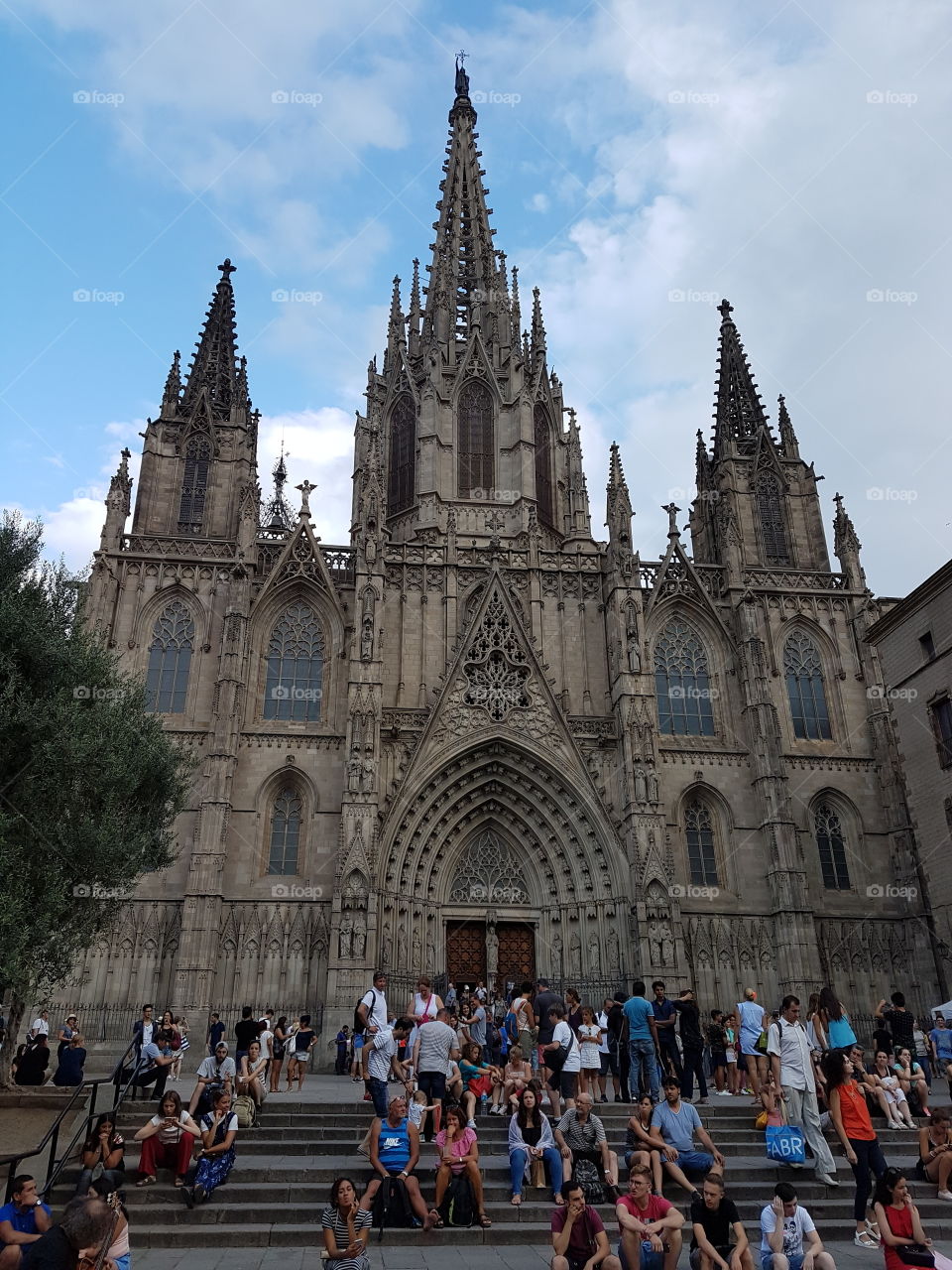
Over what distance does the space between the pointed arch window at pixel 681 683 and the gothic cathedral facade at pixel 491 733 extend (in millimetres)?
84

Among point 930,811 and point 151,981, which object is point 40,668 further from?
point 930,811

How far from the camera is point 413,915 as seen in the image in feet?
87.1

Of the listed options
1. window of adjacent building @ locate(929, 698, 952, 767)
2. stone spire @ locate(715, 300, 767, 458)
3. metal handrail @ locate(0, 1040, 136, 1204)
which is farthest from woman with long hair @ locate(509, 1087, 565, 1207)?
Result: stone spire @ locate(715, 300, 767, 458)

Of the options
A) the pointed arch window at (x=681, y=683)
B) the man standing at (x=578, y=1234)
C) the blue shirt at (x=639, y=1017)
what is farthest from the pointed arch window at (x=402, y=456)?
the man standing at (x=578, y=1234)

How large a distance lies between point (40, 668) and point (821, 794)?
933 inches

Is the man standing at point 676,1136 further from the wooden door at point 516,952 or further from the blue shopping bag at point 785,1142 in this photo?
the wooden door at point 516,952

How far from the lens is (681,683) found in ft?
104

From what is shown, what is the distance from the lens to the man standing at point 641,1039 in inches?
566

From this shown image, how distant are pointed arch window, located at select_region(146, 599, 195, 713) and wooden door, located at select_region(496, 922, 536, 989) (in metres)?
12.0

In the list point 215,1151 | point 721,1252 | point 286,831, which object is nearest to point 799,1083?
point 721,1252

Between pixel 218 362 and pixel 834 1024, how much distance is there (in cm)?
3330

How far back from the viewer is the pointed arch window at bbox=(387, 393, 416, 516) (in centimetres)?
3544

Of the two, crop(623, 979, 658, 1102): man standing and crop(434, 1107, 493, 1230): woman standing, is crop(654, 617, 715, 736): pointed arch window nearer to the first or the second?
crop(623, 979, 658, 1102): man standing

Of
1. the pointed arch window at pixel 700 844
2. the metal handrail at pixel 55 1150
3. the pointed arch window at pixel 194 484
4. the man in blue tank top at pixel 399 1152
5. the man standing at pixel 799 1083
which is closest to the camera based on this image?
the metal handrail at pixel 55 1150
